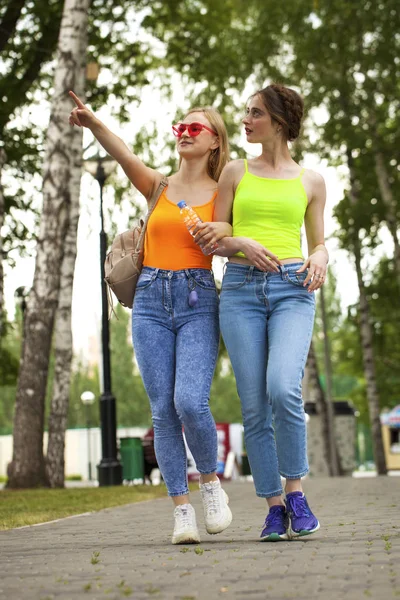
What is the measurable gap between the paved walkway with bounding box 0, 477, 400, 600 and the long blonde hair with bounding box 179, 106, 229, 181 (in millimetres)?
2030

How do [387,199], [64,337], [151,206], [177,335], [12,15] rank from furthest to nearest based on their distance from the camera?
[387,199], [12,15], [64,337], [151,206], [177,335]

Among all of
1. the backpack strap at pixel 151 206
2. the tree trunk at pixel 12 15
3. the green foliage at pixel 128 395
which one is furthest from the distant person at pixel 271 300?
the green foliage at pixel 128 395

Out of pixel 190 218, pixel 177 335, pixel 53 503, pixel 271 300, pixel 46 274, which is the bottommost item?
pixel 53 503

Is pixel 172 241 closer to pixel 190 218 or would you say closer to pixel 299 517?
pixel 190 218

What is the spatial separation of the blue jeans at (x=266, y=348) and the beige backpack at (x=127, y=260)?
511 millimetres

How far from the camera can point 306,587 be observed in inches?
165

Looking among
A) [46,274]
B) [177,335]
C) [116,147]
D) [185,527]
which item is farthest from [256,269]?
[46,274]

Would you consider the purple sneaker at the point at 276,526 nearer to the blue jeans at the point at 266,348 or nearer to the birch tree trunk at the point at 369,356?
the blue jeans at the point at 266,348

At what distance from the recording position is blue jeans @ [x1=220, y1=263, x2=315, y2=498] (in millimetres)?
5984

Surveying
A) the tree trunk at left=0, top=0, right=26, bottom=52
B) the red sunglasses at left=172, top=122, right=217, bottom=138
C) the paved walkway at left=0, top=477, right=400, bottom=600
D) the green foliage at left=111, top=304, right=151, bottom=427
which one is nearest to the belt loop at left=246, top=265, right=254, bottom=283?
the red sunglasses at left=172, top=122, right=217, bottom=138

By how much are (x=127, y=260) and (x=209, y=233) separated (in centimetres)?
57

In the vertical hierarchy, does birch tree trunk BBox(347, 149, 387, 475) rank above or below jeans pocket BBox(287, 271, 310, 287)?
above

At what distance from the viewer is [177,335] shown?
20.5 feet

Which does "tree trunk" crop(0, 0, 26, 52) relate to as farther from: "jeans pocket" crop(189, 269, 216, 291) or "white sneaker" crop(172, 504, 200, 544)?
"white sneaker" crop(172, 504, 200, 544)
